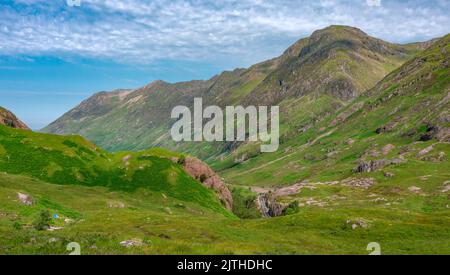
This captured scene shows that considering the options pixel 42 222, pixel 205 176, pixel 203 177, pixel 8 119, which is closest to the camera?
pixel 42 222

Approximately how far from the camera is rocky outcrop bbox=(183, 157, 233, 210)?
15812 cm

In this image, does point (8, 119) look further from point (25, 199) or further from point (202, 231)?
point (202, 231)

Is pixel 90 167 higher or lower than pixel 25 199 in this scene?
higher

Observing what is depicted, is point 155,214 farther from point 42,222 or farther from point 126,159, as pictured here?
point 126,159

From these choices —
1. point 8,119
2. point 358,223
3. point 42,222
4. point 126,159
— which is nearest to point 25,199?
point 42,222

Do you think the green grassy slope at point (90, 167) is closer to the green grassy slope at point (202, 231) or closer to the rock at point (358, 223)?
the green grassy slope at point (202, 231)

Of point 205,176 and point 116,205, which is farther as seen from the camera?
point 205,176

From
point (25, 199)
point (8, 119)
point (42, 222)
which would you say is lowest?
point (25, 199)

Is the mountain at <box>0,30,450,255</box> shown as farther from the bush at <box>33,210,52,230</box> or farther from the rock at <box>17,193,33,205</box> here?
the rock at <box>17,193,33,205</box>

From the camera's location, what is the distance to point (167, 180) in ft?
452

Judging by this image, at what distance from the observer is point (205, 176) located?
160750 millimetres

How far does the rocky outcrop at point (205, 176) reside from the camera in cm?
15812

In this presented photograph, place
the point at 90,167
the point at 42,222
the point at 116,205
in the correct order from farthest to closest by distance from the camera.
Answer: the point at 90,167 < the point at 116,205 < the point at 42,222

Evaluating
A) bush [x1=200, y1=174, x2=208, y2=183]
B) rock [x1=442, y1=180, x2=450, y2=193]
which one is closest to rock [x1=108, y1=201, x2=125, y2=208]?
bush [x1=200, y1=174, x2=208, y2=183]
